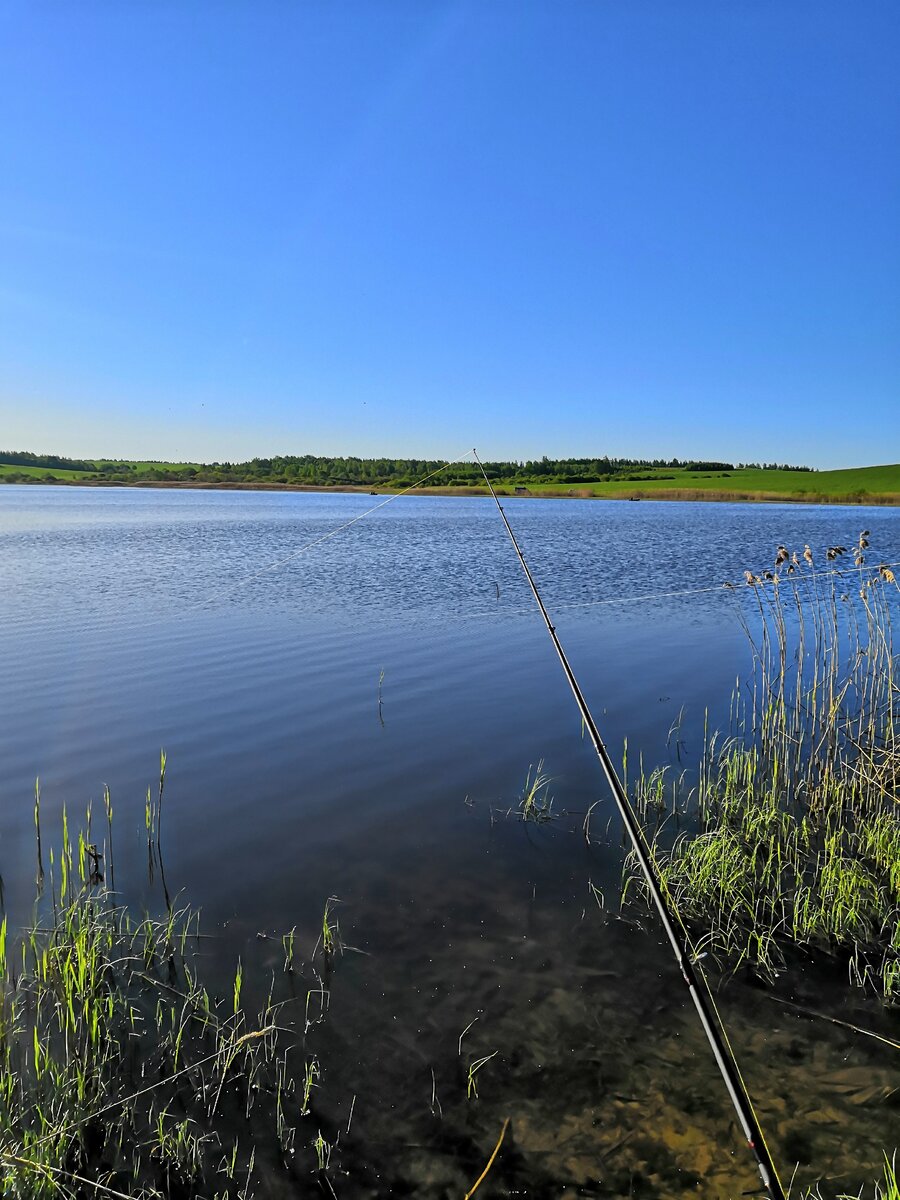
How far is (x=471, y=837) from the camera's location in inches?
264

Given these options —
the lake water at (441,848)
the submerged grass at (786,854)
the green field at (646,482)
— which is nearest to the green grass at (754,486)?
the green field at (646,482)

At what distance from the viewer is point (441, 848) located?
256 inches

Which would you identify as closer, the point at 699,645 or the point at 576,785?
the point at 576,785

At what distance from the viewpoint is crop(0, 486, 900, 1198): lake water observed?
3.70 meters

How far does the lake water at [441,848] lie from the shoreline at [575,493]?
3831 centimetres

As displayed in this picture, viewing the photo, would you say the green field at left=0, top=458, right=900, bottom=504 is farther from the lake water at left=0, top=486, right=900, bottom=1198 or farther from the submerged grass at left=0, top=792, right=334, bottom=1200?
the submerged grass at left=0, top=792, right=334, bottom=1200

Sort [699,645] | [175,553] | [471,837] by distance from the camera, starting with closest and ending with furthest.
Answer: [471,837]
[699,645]
[175,553]

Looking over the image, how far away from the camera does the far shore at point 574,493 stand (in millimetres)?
70575

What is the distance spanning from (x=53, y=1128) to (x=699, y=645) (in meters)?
12.4

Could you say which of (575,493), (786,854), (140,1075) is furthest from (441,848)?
(575,493)

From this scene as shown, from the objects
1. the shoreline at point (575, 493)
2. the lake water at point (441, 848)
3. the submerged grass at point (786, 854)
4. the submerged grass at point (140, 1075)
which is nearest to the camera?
the submerged grass at point (140, 1075)

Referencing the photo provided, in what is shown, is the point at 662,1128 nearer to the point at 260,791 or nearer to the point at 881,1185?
the point at 881,1185

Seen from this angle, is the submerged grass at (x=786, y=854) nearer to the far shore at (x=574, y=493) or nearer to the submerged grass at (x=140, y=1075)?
the submerged grass at (x=140, y=1075)

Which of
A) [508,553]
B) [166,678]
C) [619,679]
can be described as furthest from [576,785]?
[508,553]
